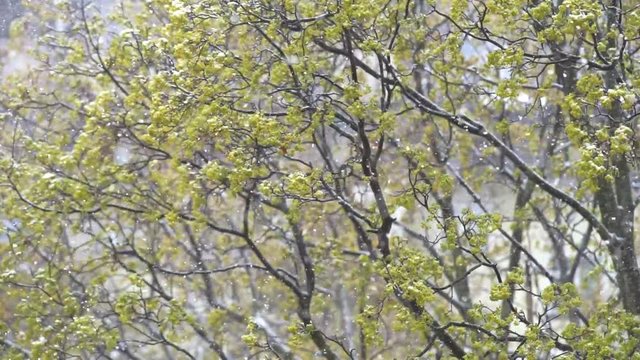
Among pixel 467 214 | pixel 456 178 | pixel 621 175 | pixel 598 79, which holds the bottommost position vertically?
pixel 467 214

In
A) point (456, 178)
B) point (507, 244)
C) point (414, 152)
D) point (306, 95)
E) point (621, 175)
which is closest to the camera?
point (306, 95)

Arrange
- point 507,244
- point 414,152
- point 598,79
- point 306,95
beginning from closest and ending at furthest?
point 598,79, point 306,95, point 414,152, point 507,244

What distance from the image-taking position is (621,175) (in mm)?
7043

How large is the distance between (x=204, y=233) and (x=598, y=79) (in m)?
4.96

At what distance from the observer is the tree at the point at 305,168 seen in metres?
5.91

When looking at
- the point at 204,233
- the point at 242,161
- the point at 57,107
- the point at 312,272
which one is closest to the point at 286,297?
the point at 204,233

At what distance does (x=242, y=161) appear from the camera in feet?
19.6

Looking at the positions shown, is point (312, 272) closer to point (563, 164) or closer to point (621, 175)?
point (621, 175)

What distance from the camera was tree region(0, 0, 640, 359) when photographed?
5.91 m

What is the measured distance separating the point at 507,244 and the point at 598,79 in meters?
5.68

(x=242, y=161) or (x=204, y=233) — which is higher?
(x=204, y=233)

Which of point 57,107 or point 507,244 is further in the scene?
point 507,244

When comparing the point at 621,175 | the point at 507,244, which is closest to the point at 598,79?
the point at 621,175

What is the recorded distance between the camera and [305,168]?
8.62 meters
